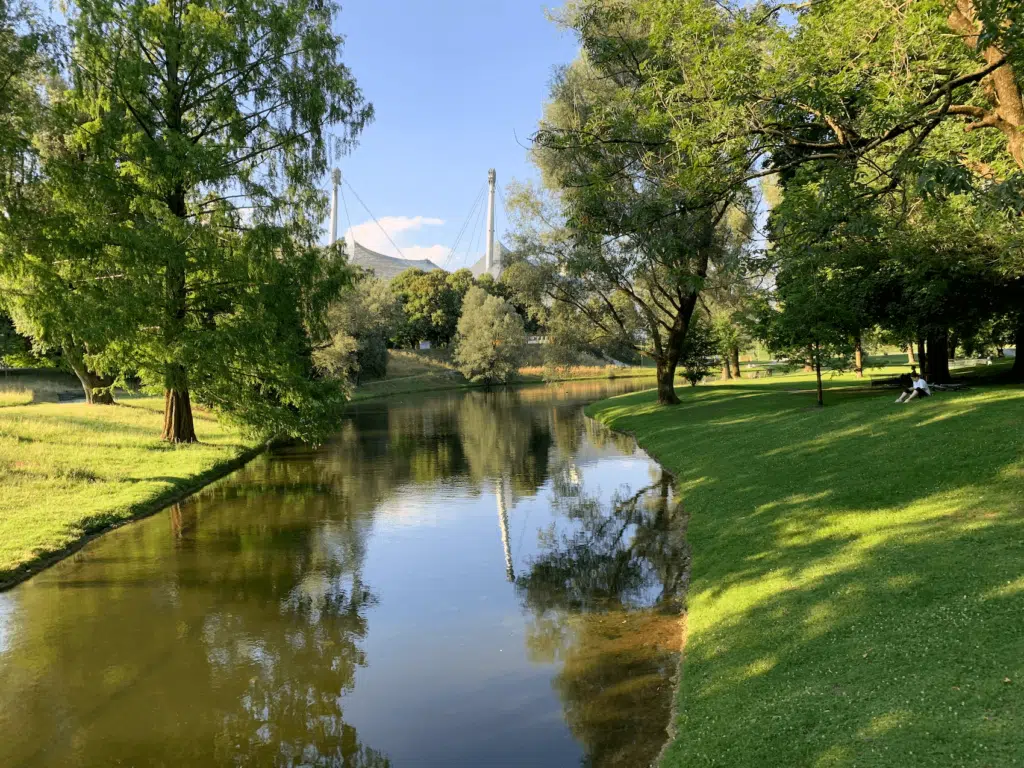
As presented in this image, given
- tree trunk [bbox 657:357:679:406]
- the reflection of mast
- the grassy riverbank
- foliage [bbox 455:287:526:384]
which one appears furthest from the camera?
foliage [bbox 455:287:526:384]

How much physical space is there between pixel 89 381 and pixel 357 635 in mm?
34630

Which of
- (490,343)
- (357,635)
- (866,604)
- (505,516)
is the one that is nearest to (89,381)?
(505,516)

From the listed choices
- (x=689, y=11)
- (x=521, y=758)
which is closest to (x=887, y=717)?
(x=521, y=758)

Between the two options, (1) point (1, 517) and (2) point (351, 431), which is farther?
(2) point (351, 431)

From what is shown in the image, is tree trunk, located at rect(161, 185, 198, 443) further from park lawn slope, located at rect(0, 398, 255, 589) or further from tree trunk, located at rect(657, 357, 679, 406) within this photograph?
tree trunk, located at rect(657, 357, 679, 406)

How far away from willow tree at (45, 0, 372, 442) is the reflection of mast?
597 centimetres

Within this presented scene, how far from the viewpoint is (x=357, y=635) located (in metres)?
8.78

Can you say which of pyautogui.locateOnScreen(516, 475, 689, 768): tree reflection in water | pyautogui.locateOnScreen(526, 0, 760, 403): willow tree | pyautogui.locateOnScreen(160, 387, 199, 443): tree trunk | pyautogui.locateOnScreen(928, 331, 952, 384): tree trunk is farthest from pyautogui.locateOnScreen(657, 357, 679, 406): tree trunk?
pyautogui.locateOnScreen(160, 387, 199, 443): tree trunk

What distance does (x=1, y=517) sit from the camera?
42.0ft

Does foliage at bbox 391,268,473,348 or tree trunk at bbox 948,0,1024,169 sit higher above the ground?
foliage at bbox 391,268,473,348

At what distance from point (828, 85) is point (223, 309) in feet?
58.7

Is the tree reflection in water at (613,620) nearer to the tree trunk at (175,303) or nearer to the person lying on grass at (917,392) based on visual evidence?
the person lying on grass at (917,392)

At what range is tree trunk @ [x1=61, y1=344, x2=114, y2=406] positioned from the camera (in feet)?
61.6

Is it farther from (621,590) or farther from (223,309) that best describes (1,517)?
(621,590)
